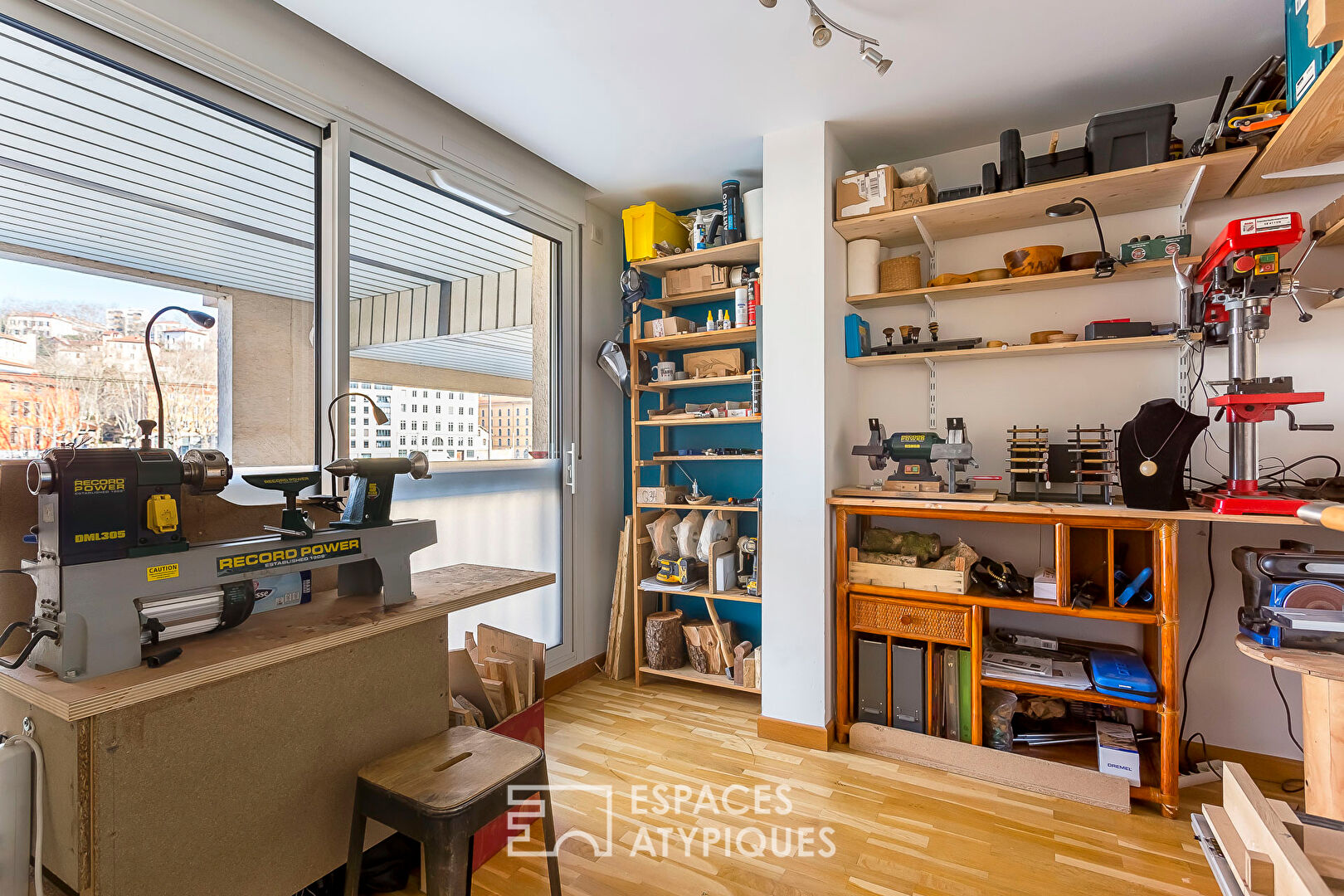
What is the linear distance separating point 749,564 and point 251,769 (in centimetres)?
248

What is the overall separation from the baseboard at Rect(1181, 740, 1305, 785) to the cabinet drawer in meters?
1.03

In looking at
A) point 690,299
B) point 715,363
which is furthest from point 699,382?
point 690,299

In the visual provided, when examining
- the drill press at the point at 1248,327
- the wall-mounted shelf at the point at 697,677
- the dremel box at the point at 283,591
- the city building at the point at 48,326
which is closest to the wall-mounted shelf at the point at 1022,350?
the drill press at the point at 1248,327

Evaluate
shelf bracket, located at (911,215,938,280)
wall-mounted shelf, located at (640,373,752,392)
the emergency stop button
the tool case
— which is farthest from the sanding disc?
the emergency stop button

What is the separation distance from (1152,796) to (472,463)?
2.95 meters

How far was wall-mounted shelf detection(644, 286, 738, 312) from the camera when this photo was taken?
3344 millimetres

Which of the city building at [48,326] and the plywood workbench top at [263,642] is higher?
the city building at [48,326]

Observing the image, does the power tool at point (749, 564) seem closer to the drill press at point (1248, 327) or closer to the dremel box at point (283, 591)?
the drill press at point (1248, 327)

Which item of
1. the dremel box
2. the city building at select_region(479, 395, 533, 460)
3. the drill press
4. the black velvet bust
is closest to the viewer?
the dremel box

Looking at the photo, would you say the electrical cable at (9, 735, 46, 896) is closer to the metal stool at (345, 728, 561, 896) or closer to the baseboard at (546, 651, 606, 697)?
the metal stool at (345, 728, 561, 896)

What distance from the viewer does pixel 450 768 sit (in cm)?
147

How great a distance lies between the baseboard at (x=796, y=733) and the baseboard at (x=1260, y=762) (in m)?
1.39

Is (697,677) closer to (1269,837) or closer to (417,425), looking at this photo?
(417,425)

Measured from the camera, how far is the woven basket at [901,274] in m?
2.87
